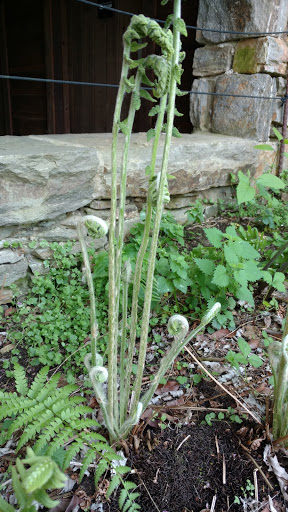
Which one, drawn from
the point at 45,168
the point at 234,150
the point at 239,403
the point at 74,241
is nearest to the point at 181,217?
the point at 234,150

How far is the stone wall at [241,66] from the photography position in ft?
9.52

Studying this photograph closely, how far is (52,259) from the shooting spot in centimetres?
222

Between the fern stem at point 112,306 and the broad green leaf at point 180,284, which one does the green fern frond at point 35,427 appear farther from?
the broad green leaf at point 180,284

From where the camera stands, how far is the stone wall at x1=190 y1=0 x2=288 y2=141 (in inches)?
114

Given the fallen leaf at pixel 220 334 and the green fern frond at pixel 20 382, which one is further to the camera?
the fallen leaf at pixel 220 334

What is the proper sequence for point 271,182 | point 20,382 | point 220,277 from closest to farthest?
point 20,382
point 220,277
point 271,182

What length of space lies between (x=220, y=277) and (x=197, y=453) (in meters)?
0.81

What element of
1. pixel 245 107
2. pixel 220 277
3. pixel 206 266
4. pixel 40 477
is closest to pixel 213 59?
pixel 245 107

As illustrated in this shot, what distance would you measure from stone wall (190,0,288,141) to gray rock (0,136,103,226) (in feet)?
4.90

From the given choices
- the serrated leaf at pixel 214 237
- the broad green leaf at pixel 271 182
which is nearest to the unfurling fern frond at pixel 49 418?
the serrated leaf at pixel 214 237

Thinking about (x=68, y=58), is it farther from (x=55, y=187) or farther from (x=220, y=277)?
(x=220, y=277)

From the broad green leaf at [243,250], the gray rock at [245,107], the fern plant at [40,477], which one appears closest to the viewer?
the fern plant at [40,477]

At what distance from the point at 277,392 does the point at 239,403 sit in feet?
0.73

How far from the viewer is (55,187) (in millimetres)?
2115
